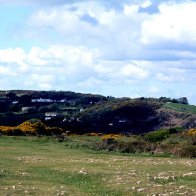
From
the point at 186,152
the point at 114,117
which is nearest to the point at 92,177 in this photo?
the point at 186,152

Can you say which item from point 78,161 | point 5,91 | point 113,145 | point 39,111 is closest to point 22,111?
point 39,111

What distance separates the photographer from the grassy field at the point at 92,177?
20.0 meters

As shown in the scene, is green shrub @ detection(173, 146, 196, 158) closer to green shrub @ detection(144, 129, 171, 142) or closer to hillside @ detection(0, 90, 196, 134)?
green shrub @ detection(144, 129, 171, 142)

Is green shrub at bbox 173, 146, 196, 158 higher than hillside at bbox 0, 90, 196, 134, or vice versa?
hillside at bbox 0, 90, 196, 134

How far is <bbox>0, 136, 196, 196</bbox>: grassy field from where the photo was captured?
1998 cm

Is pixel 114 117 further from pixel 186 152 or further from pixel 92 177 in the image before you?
pixel 92 177

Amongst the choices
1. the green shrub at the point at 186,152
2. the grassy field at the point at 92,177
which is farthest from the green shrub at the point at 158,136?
the grassy field at the point at 92,177

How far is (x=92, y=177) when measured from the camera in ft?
78.8

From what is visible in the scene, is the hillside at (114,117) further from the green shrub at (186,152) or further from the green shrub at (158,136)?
the green shrub at (186,152)

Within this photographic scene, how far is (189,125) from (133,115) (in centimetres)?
1544

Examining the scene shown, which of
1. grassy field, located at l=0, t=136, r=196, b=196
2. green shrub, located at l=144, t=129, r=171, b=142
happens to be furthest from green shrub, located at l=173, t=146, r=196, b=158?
green shrub, located at l=144, t=129, r=171, b=142

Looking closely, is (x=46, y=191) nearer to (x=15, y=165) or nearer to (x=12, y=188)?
(x=12, y=188)

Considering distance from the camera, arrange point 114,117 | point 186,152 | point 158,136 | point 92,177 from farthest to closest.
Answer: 1. point 114,117
2. point 158,136
3. point 186,152
4. point 92,177

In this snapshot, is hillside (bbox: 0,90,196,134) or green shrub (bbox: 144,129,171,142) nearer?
green shrub (bbox: 144,129,171,142)
